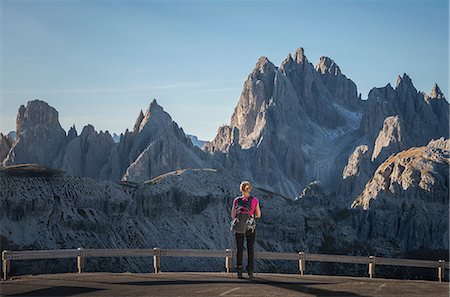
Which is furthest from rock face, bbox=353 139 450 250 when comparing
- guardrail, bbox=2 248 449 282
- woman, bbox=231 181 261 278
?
woman, bbox=231 181 261 278

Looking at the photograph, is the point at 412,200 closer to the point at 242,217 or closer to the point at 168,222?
the point at 168,222

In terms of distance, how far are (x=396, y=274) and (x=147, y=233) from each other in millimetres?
50224

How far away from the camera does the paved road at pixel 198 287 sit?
19.3 m

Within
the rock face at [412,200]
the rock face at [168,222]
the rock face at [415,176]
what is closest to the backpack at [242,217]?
the rock face at [168,222]

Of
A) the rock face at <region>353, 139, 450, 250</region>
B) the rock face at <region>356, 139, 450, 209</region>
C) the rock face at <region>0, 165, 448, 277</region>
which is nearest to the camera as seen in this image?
the rock face at <region>0, 165, 448, 277</region>

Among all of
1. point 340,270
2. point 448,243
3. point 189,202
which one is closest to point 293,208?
point 340,270

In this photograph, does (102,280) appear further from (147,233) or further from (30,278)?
(147,233)

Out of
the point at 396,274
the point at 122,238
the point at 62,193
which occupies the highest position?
the point at 62,193

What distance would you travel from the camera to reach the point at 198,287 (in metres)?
20.7

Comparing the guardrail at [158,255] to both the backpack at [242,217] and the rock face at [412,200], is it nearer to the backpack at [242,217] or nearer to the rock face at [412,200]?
the backpack at [242,217]

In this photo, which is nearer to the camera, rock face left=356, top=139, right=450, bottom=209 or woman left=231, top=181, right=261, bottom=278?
woman left=231, top=181, right=261, bottom=278

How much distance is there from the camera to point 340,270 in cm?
12950

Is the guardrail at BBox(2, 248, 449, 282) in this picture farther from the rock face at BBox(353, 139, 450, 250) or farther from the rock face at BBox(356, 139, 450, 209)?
the rock face at BBox(356, 139, 450, 209)

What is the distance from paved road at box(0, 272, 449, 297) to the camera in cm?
1927
